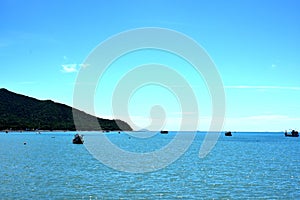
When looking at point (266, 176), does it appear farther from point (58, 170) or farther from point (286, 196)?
point (58, 170)

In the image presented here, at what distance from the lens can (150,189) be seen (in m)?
45.1

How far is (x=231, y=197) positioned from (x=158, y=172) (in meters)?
22.3

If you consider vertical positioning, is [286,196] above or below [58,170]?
below

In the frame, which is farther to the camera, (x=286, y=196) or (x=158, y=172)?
(x=158, y=172)

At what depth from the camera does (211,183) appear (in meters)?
50.0

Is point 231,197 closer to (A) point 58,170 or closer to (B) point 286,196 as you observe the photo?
(B) point 286,196

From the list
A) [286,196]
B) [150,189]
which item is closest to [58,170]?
[150,189]

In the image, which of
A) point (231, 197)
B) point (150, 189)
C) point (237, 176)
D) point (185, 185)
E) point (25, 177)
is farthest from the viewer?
point (237, 176)

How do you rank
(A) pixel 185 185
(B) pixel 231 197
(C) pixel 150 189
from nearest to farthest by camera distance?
(B) pixel 231 197, (C) pixel 150 189, (A) pixel 185 185

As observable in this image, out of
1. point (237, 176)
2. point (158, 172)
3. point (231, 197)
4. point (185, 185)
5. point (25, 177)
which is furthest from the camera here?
point (158, 172)

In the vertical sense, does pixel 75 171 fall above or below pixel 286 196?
above

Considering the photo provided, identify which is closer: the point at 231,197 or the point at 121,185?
the point at 231,197

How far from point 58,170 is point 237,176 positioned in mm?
31241

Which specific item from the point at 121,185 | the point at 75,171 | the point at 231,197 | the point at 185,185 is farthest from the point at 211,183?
the point at 75,171
